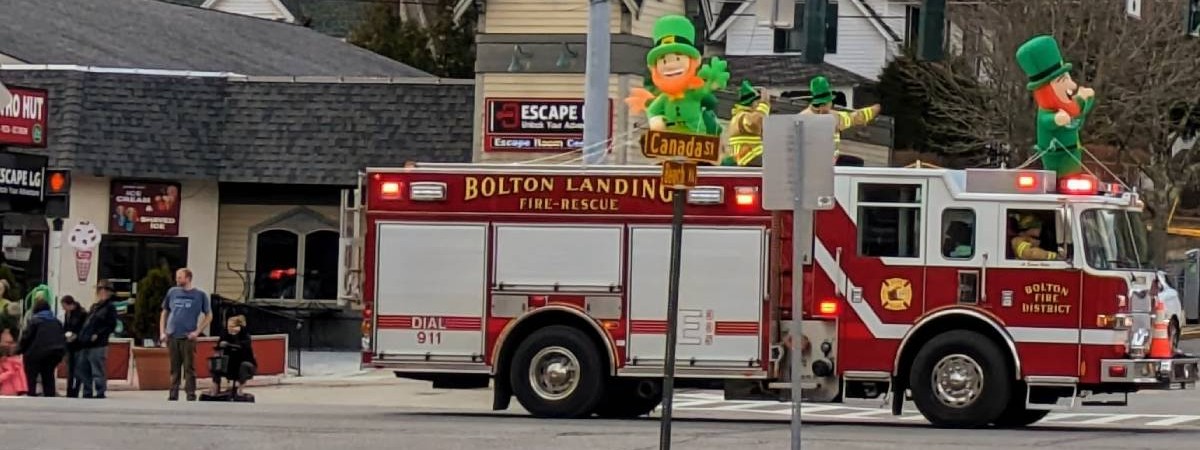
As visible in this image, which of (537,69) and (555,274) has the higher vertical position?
(537,69)

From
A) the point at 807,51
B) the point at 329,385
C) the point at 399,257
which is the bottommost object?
the point at 329,385

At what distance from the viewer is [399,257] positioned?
19.3 m

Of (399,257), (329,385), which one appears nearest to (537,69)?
(329,385)

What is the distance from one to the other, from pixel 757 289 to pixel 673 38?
2.39m

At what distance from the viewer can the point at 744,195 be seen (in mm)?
18500

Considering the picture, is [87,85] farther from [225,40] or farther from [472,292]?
[472,292]

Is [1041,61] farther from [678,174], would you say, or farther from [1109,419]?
[678,174]

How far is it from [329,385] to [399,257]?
1031 centimetres

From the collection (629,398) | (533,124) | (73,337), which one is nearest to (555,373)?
(629,398)

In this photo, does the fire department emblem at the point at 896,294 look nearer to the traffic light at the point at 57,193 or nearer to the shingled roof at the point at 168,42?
the traffic light at the point at 57,193

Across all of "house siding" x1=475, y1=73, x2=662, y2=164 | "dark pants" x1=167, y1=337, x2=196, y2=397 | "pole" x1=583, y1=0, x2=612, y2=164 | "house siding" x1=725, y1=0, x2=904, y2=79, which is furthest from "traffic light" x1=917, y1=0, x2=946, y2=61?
"house siding" x1=725, y1=0, x2=904, y2=79

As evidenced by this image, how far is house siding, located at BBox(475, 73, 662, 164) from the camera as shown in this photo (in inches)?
1219

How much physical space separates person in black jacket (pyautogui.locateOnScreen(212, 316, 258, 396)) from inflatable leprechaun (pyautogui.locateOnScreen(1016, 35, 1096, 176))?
10135 millimetres

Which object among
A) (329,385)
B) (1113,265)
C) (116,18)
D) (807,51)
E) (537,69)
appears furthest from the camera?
(116,18)
